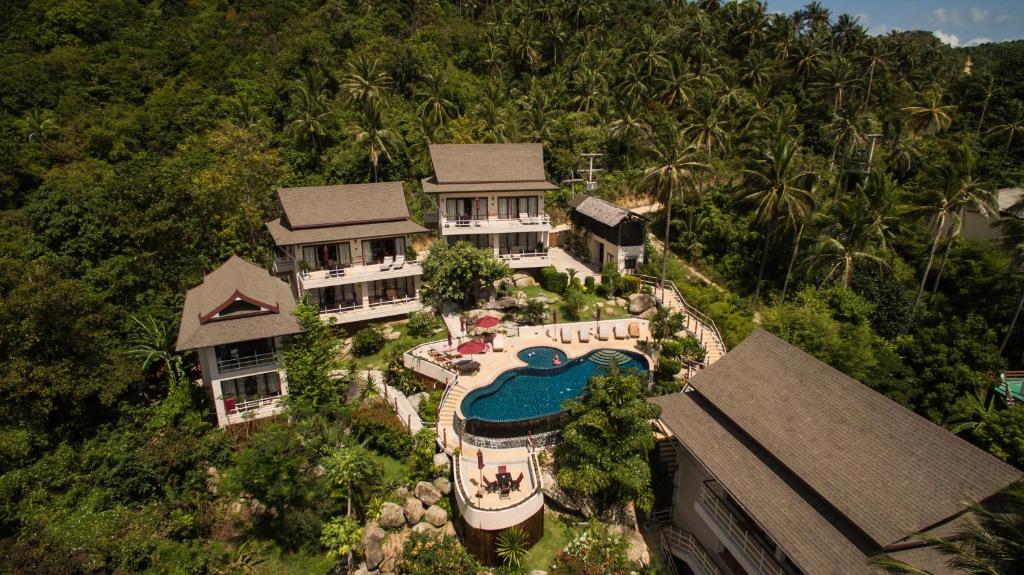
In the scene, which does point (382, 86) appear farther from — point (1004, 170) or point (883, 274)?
point (1004, 170)

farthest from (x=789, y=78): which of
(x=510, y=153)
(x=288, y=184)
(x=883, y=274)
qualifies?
(x=288, y=184)

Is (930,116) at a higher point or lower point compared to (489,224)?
higher

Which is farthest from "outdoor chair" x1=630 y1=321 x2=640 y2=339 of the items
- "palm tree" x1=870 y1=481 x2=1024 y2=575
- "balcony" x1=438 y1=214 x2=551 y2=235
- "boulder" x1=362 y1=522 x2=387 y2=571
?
"palm tree" x1=870 y1=481 x2=1024 y2=575

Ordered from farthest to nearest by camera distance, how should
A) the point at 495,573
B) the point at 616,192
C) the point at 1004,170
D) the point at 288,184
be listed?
1. the point at 616,192
2. the point at 1004,170
3. the point at 288,184
4. the point at 495,573

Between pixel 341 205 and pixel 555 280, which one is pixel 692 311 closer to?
pixel 555 280

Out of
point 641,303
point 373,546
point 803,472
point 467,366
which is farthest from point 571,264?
point 803,472

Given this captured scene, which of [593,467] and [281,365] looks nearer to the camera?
[593,467]

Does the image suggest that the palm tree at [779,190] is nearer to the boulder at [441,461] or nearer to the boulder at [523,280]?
the boulder at [523,280]

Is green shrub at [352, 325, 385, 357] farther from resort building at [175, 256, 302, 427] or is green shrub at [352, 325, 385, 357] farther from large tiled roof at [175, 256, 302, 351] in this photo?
resort building at [175, 256, 302, 427]
